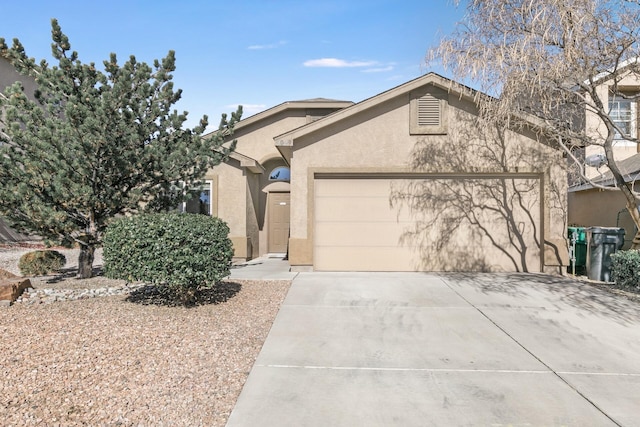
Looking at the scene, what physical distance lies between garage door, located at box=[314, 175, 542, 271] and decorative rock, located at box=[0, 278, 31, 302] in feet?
20.0

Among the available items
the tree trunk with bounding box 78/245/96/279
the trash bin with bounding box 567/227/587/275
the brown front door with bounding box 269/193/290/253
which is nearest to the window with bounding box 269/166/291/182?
the brown front door with bounding box 269/193/290/253

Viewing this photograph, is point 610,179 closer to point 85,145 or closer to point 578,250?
point 578,250

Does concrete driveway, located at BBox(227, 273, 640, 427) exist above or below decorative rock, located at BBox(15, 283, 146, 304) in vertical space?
below

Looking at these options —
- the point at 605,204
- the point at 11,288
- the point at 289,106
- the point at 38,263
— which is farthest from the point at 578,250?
the point at 38,263

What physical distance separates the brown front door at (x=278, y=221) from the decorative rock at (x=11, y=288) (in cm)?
860

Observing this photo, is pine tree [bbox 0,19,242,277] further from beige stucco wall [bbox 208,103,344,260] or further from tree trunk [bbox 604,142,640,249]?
tree trunk [bbox 604,142,640,249]

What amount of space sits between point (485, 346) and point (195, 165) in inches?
263

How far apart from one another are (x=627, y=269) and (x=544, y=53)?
4536 mm

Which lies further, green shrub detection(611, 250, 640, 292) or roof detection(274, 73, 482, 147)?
roof detection(274, 73, 482, 147)

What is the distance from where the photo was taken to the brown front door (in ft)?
49.7

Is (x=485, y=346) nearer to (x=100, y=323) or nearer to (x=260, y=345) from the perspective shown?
(x=260, y=345)

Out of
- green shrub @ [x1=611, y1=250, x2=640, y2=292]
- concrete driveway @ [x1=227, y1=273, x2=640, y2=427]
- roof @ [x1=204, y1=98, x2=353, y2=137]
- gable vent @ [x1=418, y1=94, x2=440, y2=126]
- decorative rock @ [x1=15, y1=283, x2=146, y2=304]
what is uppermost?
roof @ [x1=204, y1=98, x2=353, y2=137]

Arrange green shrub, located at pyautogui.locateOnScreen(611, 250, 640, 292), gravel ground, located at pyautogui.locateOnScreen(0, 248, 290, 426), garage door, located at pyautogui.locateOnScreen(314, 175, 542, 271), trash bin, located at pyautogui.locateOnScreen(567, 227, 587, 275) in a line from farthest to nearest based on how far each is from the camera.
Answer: garage door, located at pyautogui.locateOnScreen(314, 175, 542, 271)
trash bin, located at pyautogui.locateOnScreen(567, 227, 587, 275)
green shrub, located at pyautogui.locateOnScreen(611, 250, 640, 292)
gravel ground, located at pyautogui.locateOnScreen(0, 248, 290, 426)

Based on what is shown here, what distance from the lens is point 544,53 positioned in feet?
25.1
